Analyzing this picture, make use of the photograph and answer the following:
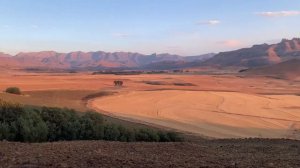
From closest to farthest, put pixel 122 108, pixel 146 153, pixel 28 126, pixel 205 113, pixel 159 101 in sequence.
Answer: pixel 146 153 < pixel 28 126 < pixel 205 113 < pixel 122 108 < pixel 159 101

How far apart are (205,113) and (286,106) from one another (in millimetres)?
13430

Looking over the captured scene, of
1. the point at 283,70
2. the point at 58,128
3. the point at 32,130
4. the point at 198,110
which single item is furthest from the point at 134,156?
the point at 283,70

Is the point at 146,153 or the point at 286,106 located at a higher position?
the point at 146,153

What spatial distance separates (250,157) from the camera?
12312 mm

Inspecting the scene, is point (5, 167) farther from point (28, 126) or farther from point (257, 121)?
point (257, 121)

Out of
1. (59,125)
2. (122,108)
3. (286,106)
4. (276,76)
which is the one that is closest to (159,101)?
(122,108)

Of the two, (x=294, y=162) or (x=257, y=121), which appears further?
(x=257, y=121)

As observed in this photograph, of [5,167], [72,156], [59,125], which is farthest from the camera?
[59,125]

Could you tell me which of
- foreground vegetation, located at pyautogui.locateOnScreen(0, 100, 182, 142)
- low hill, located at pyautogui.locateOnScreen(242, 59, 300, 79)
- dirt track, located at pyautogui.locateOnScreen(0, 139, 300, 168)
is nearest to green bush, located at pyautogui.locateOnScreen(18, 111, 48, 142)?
foreground vegetation, located at pyautogui.locateOnScreen(0, 100, 182, 142)

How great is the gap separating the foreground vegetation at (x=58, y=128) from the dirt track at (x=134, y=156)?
4.83 m

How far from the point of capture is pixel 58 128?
20031 millimetres

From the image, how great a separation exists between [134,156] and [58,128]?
30.1ft

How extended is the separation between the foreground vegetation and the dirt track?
190 inches

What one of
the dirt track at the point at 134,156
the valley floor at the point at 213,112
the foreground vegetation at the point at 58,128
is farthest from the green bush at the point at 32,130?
the valley floor at the point at 213,112
